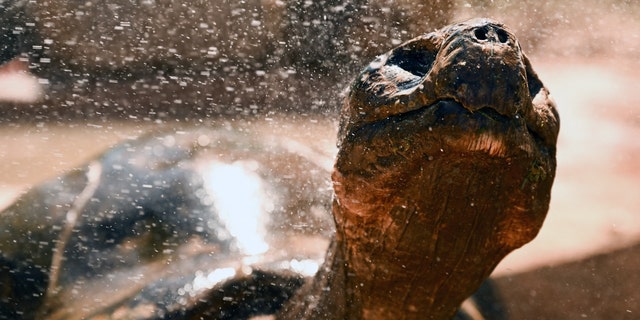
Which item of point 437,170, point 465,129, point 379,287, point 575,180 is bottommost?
point 575,180

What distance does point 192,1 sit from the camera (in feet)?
21.9

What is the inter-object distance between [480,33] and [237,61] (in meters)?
5.22

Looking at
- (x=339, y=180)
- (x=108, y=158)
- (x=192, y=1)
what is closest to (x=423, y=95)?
(x=339, y=180)

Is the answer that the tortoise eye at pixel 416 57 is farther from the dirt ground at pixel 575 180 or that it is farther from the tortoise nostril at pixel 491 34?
the dirt ground at pixel 575 180

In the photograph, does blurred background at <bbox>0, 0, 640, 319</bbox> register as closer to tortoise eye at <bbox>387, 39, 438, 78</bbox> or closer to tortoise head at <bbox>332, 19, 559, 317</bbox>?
tortoise head at <bbox>332, 19, 559, 317</bbox>

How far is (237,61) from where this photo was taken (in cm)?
655

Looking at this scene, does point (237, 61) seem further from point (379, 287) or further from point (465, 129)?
point (465, 129)

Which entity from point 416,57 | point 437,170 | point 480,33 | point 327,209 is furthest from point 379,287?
point 327,209

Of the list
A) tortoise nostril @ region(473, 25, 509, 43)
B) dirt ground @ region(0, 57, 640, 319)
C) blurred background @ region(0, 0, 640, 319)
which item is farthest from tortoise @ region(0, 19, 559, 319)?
blurred background @ region(0, 0, 640, 319)

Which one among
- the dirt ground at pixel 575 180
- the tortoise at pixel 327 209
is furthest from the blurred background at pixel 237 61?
the tortoise at pixel 327 209

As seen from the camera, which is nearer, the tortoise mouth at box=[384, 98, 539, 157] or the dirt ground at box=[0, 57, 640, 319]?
the tortoise mouth at box=[384, 98, 539, 157]

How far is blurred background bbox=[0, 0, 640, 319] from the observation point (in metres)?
5.10

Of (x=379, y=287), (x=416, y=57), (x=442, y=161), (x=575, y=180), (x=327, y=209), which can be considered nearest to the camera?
(x=442, y=161)

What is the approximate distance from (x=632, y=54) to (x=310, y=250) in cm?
403
